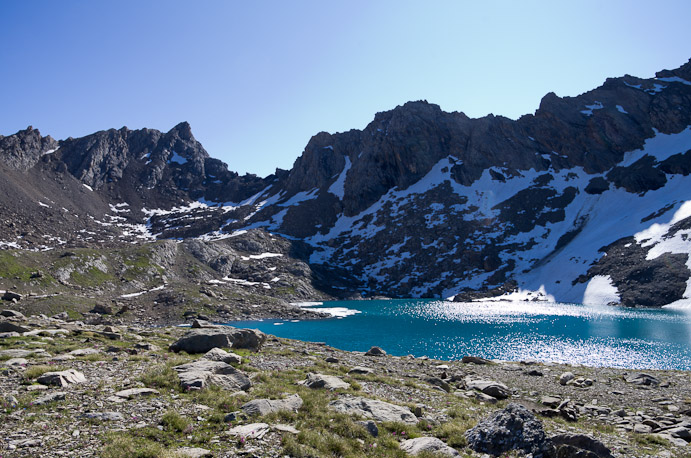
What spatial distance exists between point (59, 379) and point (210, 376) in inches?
207

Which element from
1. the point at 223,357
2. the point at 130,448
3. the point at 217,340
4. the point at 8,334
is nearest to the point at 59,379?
the point at 130,448

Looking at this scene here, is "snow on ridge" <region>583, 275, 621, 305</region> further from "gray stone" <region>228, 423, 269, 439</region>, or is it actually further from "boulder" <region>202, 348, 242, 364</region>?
"gray stone" <region>228, 423, 269, 439</region>

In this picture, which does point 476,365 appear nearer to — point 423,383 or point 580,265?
point 423,383

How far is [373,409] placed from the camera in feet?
47.1

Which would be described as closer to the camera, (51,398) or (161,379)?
(51,398)

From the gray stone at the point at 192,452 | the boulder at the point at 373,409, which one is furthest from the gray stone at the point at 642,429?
the gray stone at the point at 192,452

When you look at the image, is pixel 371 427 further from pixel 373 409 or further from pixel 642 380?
pixel 642 380

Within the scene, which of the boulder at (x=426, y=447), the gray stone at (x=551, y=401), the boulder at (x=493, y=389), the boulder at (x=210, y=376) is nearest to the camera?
the boulder at (x=426, y=447)

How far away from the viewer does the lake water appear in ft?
176

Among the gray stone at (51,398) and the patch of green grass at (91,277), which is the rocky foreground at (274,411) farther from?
the patch of green grass at (91,277)

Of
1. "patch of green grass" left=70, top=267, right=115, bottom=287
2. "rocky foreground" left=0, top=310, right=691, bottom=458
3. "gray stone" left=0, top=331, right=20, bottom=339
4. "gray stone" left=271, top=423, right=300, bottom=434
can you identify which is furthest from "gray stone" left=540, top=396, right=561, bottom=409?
"patch of green grass" left=70, top=267, right=115, bottom=287

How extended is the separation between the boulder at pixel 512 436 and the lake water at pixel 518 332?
4095 cm

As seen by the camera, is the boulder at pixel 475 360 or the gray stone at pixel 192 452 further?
the boulder at pixel 475 360

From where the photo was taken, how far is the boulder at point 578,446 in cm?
1054
